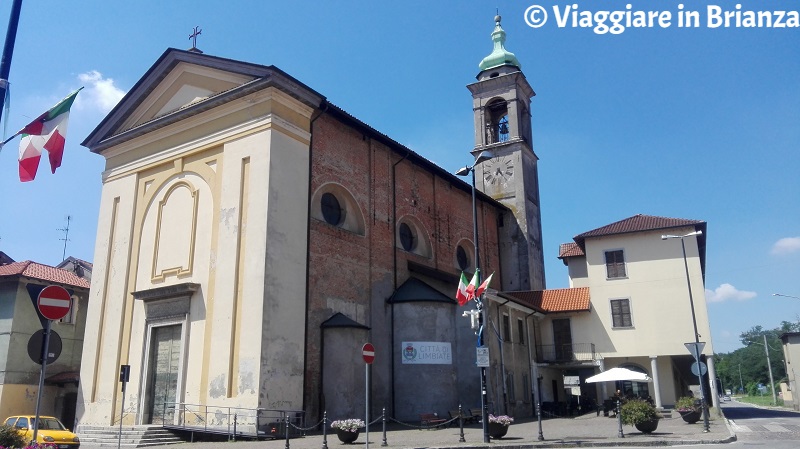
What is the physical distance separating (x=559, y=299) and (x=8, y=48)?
29.1 metres

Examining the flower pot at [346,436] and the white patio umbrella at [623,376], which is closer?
the flower pot at [346,436]

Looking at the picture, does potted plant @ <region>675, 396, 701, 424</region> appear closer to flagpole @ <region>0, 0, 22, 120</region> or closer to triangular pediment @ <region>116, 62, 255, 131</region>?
triangular pediment @ <region>116, 62, 255, 131</region>

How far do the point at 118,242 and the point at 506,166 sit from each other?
23.7 meters

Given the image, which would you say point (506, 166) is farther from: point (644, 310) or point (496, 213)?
point (644, 310)

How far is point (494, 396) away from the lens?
25.8 meters

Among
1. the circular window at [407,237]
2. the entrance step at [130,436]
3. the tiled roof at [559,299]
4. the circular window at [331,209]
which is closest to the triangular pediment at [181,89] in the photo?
the circular window at [331,209]

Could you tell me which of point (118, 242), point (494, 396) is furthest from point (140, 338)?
point (494, 396)

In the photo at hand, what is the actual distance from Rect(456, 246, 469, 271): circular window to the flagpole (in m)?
24.0

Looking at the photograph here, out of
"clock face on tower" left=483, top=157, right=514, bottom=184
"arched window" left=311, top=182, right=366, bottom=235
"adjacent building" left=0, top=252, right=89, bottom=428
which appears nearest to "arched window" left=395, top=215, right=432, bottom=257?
"arched window" left=311, top=182, right=366, bottom=235

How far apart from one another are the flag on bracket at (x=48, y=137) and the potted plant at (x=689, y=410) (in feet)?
66.9

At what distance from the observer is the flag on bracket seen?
1078 centimetres

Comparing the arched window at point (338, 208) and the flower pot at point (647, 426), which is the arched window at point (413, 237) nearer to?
the arched window at point (338, 208)

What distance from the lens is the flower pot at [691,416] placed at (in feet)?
71.1

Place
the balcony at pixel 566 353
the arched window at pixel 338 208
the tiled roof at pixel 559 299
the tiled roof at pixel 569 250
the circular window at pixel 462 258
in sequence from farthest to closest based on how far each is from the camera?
1. the tiled roof at pixel 569 250
2. the tiled roof at pixel 559 299
3. the balcony at pixel 566 353
4. the circular window at pixel 462 258
5. the arched window at pixel 338 208
